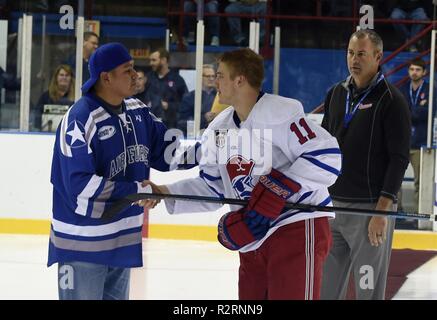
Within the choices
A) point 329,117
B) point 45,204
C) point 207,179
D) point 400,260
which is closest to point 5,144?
point 45,204

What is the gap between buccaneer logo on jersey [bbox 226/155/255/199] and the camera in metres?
3.07

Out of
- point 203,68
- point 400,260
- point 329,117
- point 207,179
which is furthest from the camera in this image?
point 203,68

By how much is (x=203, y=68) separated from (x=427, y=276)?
2.32 metres

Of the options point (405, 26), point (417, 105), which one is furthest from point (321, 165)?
point (405, 26)

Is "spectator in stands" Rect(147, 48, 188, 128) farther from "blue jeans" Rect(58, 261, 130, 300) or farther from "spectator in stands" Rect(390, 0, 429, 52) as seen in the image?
"blue jeans" Rect(58, 261, 130, 300)

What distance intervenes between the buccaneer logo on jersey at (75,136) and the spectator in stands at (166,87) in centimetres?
442

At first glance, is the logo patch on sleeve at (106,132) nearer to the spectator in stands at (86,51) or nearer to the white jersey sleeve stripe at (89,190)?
the white jersey sleeve stripe at (89,190)

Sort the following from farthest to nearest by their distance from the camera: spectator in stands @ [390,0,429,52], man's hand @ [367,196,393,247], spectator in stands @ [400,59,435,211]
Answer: spectator in stands @ [390,0,429,52] < spectator in stands @ [400,59,435,211] < man's hand @ [367,196,393,247]

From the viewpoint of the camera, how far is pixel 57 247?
303cm

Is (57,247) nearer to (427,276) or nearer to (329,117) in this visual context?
(329,117)

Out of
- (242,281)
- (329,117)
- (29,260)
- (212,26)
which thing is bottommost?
(29,260)

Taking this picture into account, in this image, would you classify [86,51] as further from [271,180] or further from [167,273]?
[271,180]

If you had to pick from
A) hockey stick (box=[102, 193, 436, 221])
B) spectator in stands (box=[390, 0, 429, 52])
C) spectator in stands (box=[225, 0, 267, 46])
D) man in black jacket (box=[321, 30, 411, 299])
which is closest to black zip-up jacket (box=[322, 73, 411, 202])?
man in black jacket (box=[321, 30, 411, 299])

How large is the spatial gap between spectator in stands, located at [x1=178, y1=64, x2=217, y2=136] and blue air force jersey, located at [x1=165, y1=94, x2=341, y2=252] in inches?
164
